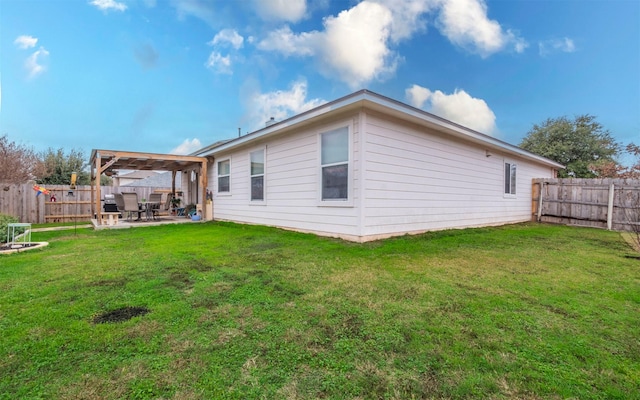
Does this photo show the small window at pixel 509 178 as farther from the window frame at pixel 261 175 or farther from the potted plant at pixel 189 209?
the potted plant at pixel 189 209

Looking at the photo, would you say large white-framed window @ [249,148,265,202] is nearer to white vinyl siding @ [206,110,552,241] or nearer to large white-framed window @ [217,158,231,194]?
white vinyl siding @ [206,110,552,241]

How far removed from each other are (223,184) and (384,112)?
6.78 metres

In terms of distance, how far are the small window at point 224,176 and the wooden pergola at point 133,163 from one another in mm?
543

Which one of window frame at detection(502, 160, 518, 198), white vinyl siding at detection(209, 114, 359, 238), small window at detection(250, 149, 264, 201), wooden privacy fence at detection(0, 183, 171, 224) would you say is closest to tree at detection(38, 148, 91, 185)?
wooden privacy fence at detection(0, 183, 171, 224)

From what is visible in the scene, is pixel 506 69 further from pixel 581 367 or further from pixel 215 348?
pixel 215 348

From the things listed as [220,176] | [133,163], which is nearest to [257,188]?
[220,176]

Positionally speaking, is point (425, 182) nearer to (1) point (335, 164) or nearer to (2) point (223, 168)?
(1) point (335, 164)

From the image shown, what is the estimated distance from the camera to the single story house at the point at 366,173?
5.85m

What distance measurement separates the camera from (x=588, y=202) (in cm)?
991

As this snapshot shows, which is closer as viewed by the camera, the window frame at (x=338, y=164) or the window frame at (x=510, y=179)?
the window frame at (x=338, y=164)

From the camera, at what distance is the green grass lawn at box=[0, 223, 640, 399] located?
5.19 feet

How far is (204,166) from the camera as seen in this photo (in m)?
10.9

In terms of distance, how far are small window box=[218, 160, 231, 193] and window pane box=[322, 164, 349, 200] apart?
498cm

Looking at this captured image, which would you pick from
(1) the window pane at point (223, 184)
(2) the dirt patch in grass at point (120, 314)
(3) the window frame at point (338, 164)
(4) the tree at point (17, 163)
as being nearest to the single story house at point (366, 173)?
(3) the window frame at point (338, 164)
